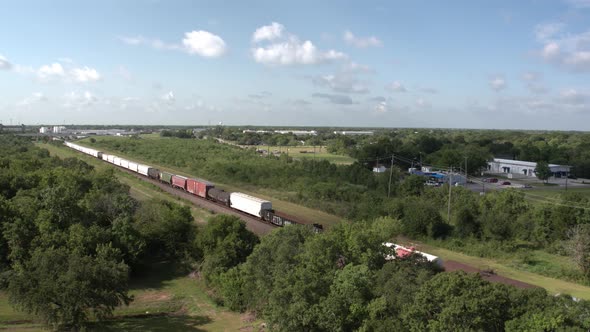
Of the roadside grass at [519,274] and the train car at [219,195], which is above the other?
the train car at [219,195]

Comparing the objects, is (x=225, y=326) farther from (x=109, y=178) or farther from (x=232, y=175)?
(x=232, y=175)

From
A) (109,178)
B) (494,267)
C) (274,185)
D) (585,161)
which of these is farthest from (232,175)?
(585,161)

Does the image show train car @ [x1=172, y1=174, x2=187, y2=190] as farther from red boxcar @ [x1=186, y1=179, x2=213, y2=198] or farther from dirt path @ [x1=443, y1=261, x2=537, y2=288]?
dirt path @ [x1=443, y1=261, x2=537, y2=288]

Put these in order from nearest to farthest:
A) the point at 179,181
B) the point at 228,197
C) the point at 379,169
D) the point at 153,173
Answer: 1. the point at 228,197
2. the point at 179,181
3. the point at 153,173
4. the point at 379,169

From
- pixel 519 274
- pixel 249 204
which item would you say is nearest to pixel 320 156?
pixel 249 204

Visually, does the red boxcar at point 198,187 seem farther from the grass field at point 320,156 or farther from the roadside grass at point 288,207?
the grass field at point 320,156

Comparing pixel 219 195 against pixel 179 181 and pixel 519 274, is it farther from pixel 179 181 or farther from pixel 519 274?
pixel 519 274

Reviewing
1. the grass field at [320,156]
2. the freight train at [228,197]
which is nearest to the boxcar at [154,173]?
the freight train at [228,197]
